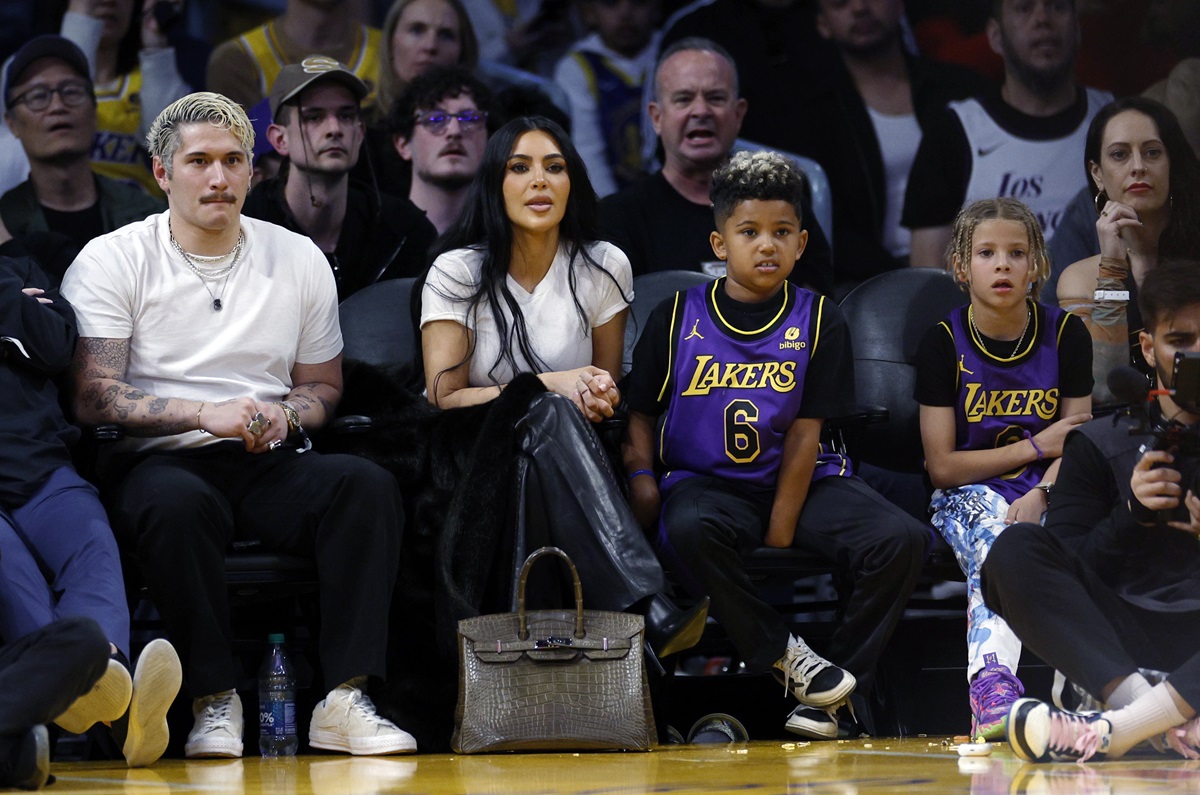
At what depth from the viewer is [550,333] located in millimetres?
3754

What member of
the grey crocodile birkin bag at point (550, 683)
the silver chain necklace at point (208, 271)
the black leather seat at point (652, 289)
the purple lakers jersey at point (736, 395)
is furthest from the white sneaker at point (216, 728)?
the black leather seat at point (652, 289)

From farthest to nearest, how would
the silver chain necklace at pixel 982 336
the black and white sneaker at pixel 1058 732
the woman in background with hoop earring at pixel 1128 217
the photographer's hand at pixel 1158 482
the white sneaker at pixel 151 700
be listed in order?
the woman in background with hoop earring at pixel 1128 217 → the silver chain necklace at pixel 982 336 → the photographer's hand at pixel 1158 482 → the white sneaker at pixel 151 700 → the black and white sneaker at pixel 1058 732

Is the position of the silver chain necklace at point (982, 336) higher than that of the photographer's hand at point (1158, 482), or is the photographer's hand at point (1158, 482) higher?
the silver chain necklace at point (982, 336)

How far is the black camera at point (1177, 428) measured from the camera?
9.59ft

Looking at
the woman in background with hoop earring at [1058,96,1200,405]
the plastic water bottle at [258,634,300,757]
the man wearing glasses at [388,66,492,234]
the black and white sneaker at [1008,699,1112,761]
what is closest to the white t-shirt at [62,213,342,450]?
the plastic water bottle at [258,634,300,757]

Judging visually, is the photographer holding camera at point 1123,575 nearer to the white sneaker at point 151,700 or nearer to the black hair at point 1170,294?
the black hair at point 1170,294

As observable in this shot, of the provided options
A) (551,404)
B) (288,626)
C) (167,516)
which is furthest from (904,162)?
(167,516)

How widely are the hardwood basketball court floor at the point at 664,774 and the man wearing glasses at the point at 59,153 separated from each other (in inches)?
78.6

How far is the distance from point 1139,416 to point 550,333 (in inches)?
55.9

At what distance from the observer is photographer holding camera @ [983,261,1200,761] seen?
2703 millimetres

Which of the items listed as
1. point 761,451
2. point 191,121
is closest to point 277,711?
point 761,451

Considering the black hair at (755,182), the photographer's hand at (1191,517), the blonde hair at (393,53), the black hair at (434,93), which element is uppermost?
the blonde hair at (393,53)

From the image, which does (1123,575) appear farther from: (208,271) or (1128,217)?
(208,271)

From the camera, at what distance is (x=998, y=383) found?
3.76 meters
